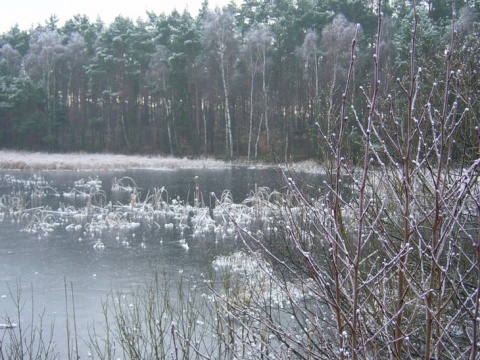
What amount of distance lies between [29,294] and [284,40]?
28.2 m

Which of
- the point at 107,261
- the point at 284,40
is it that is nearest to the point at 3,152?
the point at 284,40

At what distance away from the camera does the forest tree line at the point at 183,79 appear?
105 ft

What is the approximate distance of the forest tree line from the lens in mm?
32156

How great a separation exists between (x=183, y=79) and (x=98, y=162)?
29.8ft

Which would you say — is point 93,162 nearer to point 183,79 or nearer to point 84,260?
point 183,79

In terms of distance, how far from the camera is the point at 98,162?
28984 mm

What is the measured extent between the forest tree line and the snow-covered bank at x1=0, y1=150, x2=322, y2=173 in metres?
2.29

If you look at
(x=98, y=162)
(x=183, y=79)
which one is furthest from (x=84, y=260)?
(x=183, y=79)

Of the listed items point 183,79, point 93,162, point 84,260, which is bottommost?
point 84,260

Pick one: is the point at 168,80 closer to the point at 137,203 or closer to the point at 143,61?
the point at 143,61

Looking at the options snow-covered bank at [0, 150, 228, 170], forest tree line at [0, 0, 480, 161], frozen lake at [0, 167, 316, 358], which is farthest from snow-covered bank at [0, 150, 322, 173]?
frozen lake at [0, 167, 316, 358]

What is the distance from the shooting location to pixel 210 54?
34.1 meters

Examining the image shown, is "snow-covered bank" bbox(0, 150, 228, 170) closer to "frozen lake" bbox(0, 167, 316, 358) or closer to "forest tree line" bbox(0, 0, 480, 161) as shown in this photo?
"forest tree line" bbox(0, 0, 480, 161)

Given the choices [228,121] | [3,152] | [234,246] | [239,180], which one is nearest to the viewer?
[234,246]
